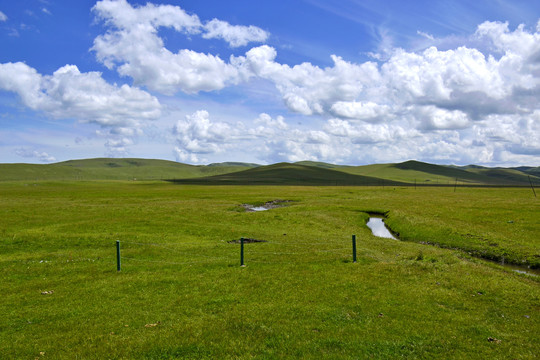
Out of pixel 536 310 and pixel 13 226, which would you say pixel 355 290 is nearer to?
pixel 536 310

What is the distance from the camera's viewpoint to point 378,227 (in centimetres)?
5834

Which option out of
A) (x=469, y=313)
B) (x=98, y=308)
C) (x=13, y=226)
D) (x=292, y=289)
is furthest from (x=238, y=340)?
(x=13, y=226)

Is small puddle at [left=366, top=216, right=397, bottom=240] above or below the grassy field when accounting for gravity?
below

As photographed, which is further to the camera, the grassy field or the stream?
the stream

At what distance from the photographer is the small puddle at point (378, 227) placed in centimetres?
5114

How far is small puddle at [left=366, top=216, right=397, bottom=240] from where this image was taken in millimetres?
51138

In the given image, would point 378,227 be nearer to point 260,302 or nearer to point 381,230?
point 381,230

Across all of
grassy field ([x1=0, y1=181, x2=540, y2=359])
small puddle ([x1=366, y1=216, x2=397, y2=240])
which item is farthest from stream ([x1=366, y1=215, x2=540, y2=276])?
grassy field ([x1=0, y1=181, x2=540, y2=359])

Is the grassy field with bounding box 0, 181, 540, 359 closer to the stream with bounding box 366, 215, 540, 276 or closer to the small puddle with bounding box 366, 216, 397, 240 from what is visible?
the stream with bounding box 366, 215, 540, 276

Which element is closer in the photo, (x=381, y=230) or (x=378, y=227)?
(x=381, y=230)

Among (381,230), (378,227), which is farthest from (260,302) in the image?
(378,227)

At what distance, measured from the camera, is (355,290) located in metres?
21.1

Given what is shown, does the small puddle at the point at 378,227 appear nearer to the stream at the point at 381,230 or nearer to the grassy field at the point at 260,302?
the stream at the point at 381,230

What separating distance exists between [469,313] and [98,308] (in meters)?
19.8
